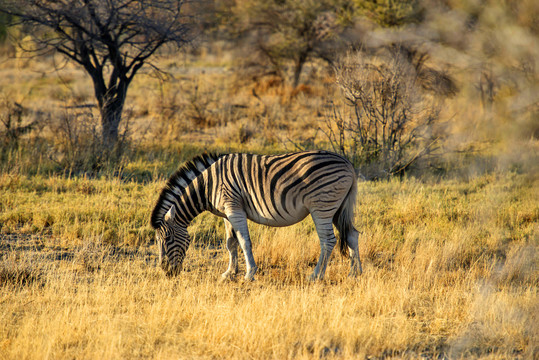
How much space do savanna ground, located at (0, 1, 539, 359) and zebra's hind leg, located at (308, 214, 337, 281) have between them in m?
0.15

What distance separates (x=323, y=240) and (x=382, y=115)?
5356 millimetres

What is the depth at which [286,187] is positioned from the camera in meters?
5.76

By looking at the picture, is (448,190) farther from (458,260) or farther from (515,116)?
(515,116)

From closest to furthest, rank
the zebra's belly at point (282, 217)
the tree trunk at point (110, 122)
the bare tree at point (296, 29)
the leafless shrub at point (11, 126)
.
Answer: the zebra's belly at point (282, 217)
the tree trunk at point (110, 122)
the leafless shrub at point (11, 126)
the bare tree at point (296, 29)

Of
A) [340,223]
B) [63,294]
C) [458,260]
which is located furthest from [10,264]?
[458,260]

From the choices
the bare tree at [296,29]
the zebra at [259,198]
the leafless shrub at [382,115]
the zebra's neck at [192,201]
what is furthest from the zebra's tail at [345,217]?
the bare tree at [296,29]

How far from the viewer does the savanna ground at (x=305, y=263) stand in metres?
1.55

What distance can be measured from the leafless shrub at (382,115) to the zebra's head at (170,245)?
5.12 meters

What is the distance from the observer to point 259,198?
585cm

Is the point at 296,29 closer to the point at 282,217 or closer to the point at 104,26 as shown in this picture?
the point at 104,26

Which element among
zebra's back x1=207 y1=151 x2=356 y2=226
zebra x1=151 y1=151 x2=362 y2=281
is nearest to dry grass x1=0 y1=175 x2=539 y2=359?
zebra x1=151 y1=151 x2=362 y2=281

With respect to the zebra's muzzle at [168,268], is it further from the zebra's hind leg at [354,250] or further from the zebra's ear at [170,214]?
the zebra's hind leg at [354,250]

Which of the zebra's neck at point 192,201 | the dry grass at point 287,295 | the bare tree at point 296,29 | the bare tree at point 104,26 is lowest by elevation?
the dry grass at point 287,295

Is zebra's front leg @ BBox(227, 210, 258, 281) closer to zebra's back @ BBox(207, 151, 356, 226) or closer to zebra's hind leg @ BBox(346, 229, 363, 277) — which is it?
zebra's back @ BBox(207, 151, 356, 226)
